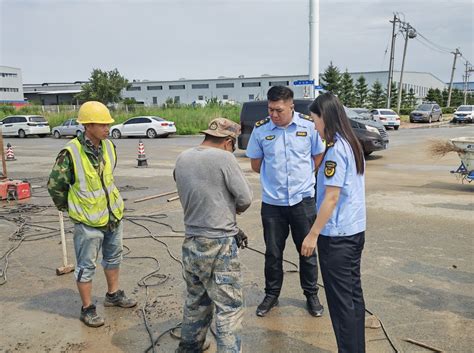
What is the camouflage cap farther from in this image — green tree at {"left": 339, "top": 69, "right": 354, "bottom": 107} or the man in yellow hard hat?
green tree at {"left": 339, "top": 69, "right": 354, "bottom": 107}

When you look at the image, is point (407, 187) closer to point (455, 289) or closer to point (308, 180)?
point (455, 289)

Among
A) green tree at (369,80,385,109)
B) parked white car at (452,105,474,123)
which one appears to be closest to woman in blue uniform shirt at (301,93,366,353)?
parked white car at (452,105,474,123)

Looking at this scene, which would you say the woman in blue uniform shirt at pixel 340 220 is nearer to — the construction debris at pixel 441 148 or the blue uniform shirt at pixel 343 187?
the blue uniform shirt at pixel 343 187

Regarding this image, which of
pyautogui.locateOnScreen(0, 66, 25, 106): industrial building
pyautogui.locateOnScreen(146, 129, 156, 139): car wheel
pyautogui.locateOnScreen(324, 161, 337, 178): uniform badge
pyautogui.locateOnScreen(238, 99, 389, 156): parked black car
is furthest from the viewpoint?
pyautogui.locateOnScreen(0, 66, 25, 106): industrial building

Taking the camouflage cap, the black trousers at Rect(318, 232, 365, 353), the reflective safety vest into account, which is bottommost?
the black trousers at Rect(318, 232, 365, 353)

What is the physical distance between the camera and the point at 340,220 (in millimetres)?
2973

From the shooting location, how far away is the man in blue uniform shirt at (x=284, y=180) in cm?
390

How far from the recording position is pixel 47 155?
19516 millimetres

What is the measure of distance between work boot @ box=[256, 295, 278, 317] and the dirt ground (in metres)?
0.06

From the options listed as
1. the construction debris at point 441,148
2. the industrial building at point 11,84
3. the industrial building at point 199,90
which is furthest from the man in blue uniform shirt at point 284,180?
the industrial building at point 11,84

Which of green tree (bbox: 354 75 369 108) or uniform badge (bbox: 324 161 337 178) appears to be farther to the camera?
green tree (bbox: 354 75 369 108)

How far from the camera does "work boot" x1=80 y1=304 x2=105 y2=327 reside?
12.8 ft

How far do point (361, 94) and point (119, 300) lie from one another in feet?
202

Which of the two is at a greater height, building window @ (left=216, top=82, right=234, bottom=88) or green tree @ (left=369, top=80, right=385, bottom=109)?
building window @ (left=216, top=82, right=234, bottom=88)
